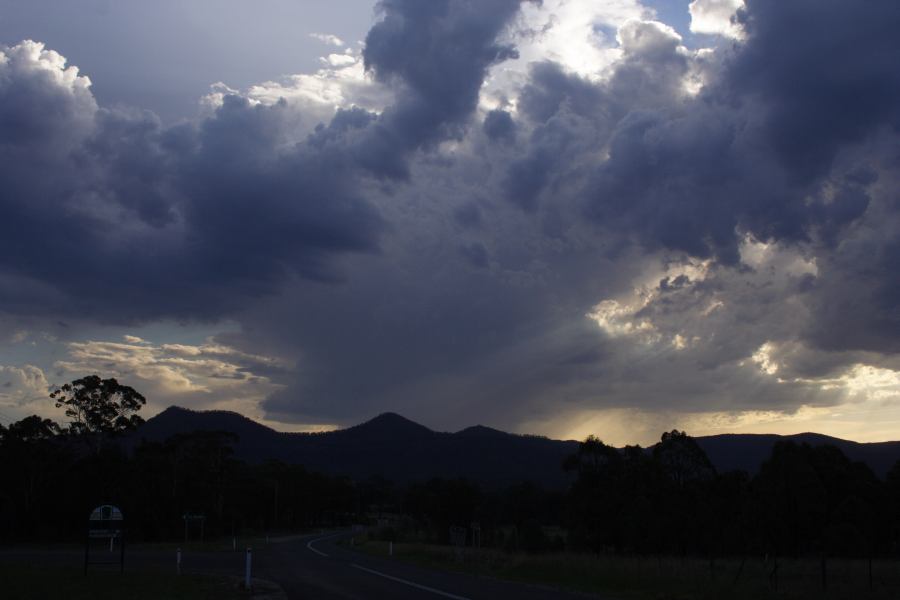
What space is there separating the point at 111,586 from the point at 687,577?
1743cm

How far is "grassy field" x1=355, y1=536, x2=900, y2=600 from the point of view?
810 inches

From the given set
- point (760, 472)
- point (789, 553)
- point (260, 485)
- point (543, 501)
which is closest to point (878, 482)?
point (789, 553)

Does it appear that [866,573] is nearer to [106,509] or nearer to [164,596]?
[164,596]

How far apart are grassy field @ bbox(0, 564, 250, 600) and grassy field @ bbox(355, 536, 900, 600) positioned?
32.8 ft

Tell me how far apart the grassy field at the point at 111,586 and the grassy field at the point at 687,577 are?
10.0 metres

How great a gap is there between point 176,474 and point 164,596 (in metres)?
64.6

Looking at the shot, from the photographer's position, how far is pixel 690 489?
57094 millimetres

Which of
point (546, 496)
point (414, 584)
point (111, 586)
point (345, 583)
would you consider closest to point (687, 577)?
point (414, 584)

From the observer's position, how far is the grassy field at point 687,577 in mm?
20562

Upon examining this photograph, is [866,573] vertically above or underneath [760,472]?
underneath

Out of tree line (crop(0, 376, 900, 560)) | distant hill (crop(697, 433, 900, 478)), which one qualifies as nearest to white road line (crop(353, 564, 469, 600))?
tree line (crop(0, 376, 900, 560))

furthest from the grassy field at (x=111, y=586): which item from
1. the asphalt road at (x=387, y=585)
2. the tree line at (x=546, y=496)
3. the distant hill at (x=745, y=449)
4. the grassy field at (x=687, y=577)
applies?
the distant hill at (x=745, y=449)

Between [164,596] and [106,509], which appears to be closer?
[164,596]

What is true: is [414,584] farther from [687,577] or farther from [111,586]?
[111,586]
